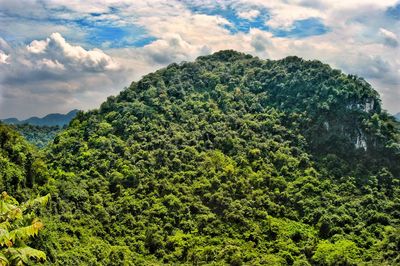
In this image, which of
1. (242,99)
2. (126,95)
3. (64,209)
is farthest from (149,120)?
(64,209)

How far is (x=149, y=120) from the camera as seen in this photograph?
62.8 metres

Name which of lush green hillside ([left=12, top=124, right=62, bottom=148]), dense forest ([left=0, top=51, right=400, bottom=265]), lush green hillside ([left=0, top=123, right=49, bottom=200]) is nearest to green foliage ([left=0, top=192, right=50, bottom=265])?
dense forest ([left=0, top=51, right=400, bottom=265])

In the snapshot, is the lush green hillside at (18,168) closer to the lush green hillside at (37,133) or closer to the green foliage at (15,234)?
the green foliage at (15,234)

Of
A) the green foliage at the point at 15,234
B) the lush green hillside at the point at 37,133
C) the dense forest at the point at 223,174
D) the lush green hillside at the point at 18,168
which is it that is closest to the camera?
the green foliage at the point at 15,234

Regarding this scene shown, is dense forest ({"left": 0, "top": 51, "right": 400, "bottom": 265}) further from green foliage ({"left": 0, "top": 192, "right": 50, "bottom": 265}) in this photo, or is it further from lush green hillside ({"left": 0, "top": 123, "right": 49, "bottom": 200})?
green foliage ({"left": 0, "top": 192, "right": 50, "bottom": 265})

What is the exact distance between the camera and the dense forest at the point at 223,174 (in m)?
45.8

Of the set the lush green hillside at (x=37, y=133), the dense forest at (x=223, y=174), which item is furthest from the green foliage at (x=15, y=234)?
the lush green hillside at (x=37, y=133)

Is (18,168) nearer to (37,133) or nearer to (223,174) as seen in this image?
(223,174)

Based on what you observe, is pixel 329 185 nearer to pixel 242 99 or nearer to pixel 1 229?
pixel 242 99

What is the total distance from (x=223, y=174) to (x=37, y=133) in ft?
180

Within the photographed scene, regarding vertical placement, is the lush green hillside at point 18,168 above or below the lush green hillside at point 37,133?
below

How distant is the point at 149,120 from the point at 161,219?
16.0 meters

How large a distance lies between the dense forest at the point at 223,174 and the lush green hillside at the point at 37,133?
29.3m

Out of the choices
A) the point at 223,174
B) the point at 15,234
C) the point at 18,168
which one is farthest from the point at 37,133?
the point at 15,234
